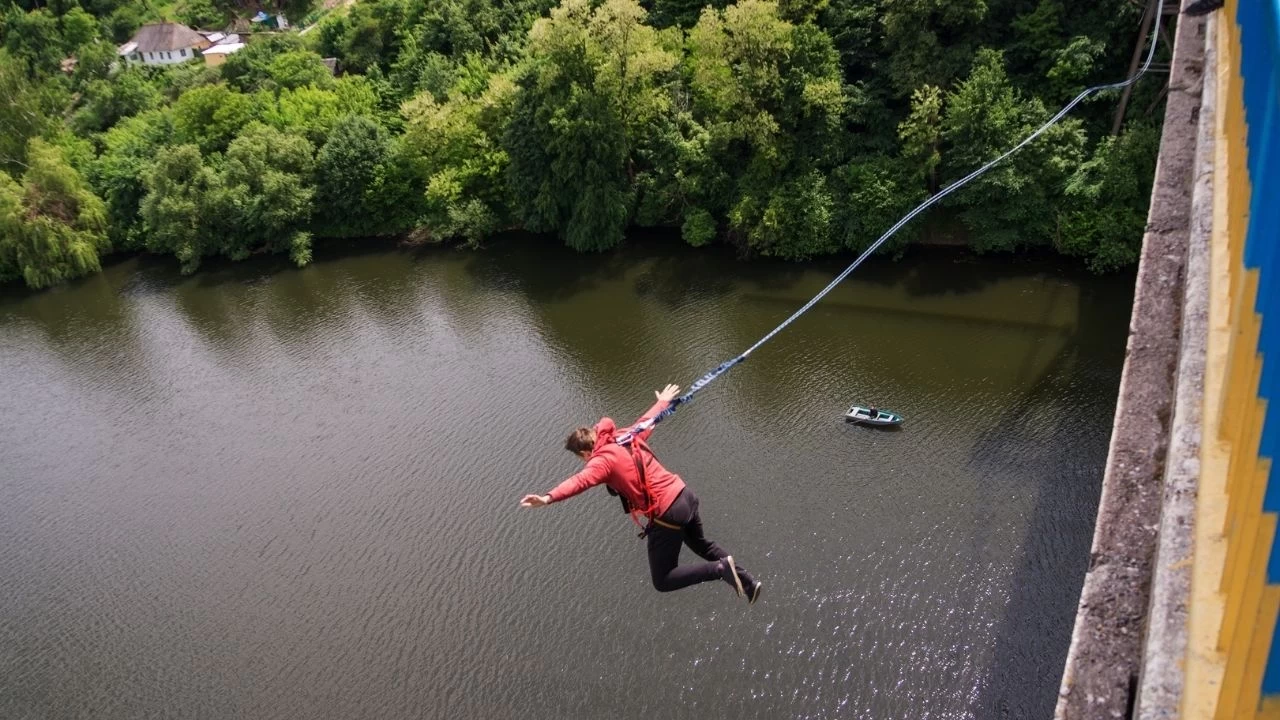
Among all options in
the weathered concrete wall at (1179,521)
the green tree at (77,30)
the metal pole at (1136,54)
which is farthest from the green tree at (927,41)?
the green tree at (77,30)

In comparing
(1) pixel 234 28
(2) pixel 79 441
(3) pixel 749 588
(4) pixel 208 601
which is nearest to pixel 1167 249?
(3) pixel 749 588

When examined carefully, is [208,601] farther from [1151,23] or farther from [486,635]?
[1151,23]

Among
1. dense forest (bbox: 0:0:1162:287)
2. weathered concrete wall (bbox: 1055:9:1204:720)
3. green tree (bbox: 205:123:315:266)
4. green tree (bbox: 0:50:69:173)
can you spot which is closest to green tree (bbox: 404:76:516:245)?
dense forest (bbox: 0:0:1162:287)

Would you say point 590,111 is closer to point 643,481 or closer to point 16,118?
point 643,481

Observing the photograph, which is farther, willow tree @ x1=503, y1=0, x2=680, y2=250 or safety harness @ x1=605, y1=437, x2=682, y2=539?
willow tree @ x1=503, y1=0, x2=680, y2=250

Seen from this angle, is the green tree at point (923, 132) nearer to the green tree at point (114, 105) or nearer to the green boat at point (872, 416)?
the green boat at point (872, 416)

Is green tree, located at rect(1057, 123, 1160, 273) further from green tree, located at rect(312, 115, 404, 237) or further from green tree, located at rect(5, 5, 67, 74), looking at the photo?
green tree, located at rect(5, 5, 67, 74)
